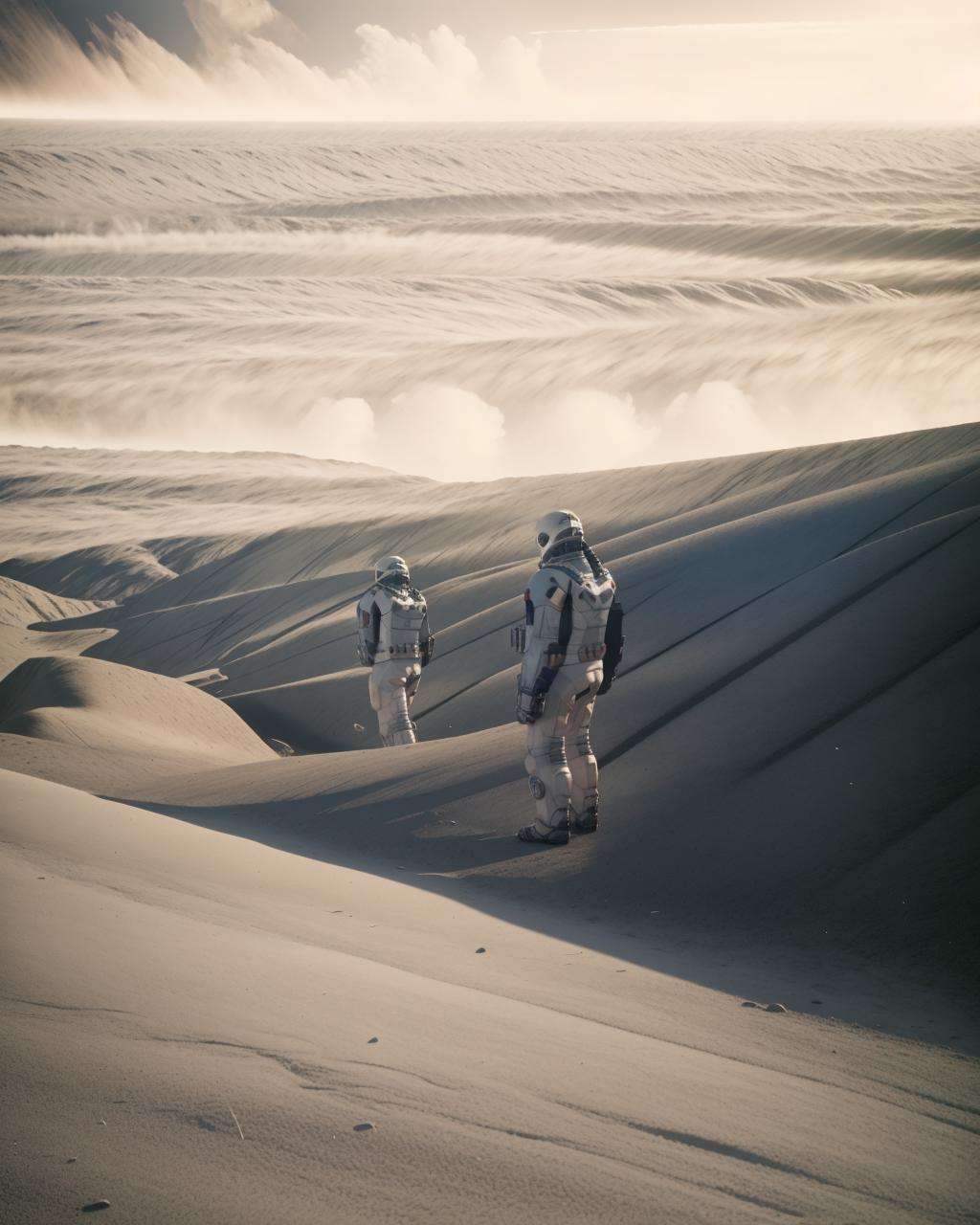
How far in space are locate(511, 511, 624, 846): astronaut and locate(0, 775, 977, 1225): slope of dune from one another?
2.18m

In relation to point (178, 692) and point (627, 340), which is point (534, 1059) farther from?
point (627, 340)

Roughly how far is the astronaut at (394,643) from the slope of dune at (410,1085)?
287 inches

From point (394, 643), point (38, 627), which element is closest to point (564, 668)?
point (394, 643)

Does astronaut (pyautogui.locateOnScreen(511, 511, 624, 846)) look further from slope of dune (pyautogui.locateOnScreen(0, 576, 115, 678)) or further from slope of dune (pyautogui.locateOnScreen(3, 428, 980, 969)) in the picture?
slope of dune (pyautogui.locateOnScreen(0, 576, 115, 678))

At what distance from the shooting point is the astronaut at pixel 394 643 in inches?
516

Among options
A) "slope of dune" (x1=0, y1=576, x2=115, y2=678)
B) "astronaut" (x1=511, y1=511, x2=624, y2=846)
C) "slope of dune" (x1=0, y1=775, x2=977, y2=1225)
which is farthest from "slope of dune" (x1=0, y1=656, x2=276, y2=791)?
"slope of dune" (x1=0, y1=576, x2=115, y2=678)

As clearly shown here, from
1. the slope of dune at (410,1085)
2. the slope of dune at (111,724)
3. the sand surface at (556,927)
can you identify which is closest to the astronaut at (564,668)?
the sand surface at (556,927)

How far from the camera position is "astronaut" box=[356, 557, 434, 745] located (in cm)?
1312

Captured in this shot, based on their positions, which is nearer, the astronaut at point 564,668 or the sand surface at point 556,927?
the sand surface at point 556,927

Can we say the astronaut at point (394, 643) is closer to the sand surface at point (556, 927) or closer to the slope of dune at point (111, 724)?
the sand surface at point (556, 927)

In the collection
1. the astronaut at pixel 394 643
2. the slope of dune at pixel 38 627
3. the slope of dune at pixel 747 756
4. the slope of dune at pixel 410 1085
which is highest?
the slope of dune at pixel 38 627

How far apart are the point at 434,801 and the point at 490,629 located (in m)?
7.48

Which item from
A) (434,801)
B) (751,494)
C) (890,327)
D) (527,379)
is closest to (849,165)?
(890,327)

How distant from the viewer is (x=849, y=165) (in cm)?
14988
